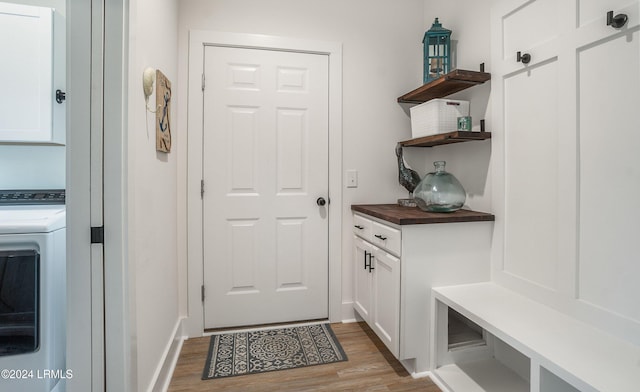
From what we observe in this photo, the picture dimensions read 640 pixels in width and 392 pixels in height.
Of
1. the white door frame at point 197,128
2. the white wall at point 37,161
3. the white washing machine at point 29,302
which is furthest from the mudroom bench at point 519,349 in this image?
the white wall at point 37,161

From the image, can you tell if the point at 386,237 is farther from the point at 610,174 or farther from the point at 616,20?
the point at 616,20

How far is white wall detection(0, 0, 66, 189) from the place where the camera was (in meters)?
1.58

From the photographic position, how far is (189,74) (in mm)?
2072

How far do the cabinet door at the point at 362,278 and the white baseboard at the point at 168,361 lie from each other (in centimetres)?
125

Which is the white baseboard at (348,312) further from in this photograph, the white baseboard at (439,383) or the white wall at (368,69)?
the white baseboard at (439,383)

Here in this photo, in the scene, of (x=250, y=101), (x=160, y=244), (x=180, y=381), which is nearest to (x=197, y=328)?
(x=180, y=381)

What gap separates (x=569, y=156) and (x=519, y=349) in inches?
34.1

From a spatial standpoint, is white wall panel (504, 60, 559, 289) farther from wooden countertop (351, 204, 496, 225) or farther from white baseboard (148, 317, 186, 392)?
white baseboard (148, 317, 186, 392)

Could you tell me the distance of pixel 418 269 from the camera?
167cm

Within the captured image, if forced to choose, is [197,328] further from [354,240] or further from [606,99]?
[606,99]

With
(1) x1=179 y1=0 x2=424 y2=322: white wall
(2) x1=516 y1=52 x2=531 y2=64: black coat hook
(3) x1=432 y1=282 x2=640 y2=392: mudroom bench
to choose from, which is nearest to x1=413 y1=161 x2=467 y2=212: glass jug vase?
(3) x1=432 y1=282 x2=640 y2=392: mudroom bench

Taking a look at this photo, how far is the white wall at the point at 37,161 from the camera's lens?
1576mm

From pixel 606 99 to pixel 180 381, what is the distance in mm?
2427

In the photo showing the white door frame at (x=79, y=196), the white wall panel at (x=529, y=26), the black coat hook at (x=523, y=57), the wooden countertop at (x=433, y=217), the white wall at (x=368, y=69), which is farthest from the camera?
the white wall at (x=368, y=69)
